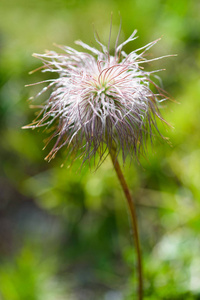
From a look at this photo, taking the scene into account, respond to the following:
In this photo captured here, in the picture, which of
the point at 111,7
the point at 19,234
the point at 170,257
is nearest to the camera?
the point at 170,257

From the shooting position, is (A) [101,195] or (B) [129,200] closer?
(B) [129,200]

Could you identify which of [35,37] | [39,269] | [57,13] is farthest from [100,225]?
[57,13]

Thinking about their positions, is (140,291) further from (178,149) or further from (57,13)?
(57,13)

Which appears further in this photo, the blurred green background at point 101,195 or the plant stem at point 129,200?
the blurred green background at point 101,195

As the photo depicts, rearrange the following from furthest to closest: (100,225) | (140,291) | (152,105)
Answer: (100,225) → (140,291) → (152,105)

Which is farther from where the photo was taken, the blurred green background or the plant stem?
the blurred green background

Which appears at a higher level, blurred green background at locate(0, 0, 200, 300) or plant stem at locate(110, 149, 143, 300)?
blurred green background at locate(0, 0, 200, 300)

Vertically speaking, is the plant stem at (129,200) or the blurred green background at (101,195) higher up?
the blurred green background at (101,195)

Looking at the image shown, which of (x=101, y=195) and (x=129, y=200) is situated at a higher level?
(x=101, y=195)
